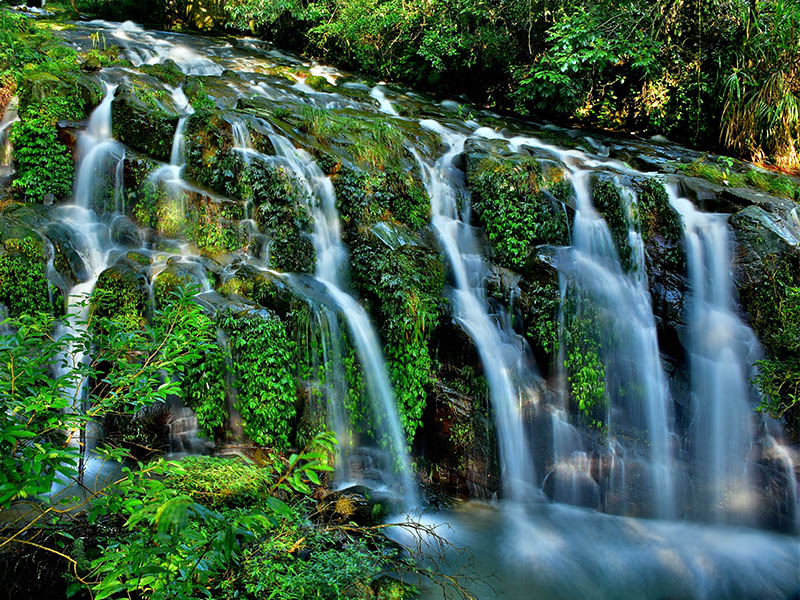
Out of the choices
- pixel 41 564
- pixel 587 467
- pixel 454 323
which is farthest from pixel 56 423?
pixel 587 467

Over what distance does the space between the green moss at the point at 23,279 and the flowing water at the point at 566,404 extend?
0.36m

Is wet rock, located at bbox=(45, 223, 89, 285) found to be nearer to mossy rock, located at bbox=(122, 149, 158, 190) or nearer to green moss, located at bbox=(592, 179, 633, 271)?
mossy rock, located at bbox=(122, 149, 158, 190)

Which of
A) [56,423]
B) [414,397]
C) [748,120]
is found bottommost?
[414,397]

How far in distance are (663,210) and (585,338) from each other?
2.50 m

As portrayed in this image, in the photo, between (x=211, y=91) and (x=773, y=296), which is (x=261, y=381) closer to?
(x=773, y=296)

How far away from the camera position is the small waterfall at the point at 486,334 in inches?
245

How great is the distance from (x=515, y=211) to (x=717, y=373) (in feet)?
11.4

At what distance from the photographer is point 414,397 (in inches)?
244

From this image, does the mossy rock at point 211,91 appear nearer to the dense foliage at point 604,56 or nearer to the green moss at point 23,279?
the green moss at point 23,279

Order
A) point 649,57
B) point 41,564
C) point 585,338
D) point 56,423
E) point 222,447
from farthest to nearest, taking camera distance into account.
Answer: point 649,57 < point 585,338 < point 222,447 < point 41,564 < point 56,423

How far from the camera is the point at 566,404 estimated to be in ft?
21.6

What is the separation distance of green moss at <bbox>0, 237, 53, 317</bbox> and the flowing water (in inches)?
14.2

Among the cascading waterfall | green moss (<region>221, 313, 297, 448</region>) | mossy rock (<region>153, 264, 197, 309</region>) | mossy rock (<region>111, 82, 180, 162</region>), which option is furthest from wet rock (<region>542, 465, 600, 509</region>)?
mossy rock (<region>111, 82, 180, 162</region>)

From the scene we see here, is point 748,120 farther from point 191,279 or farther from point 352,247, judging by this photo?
point 191,279
